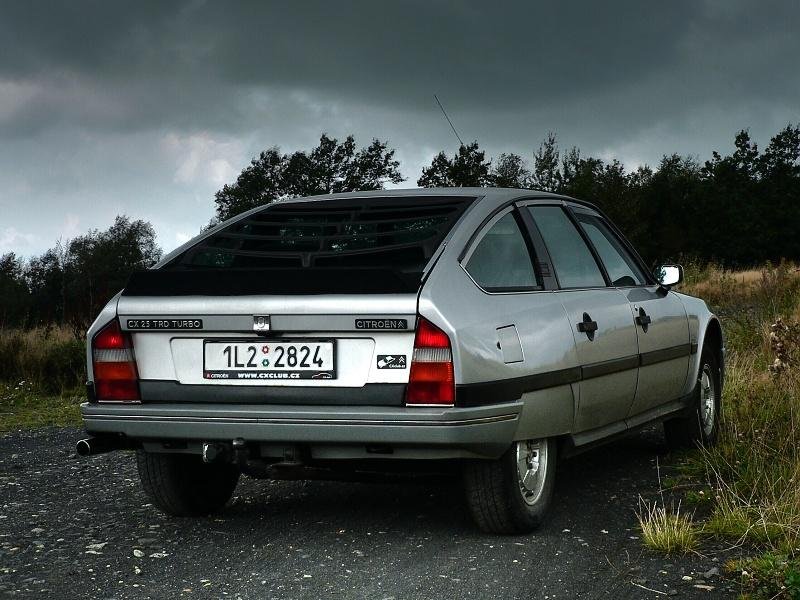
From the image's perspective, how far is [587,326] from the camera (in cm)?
534

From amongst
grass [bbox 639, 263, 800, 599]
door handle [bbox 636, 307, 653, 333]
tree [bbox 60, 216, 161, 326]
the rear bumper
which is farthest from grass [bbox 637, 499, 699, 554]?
tree [bbox 60, 216, 161, 326]

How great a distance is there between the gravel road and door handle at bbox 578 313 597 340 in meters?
0.94

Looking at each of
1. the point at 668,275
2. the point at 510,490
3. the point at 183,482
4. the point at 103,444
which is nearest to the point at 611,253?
the point at 668,275

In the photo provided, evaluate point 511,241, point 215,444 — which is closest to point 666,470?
point 511,241

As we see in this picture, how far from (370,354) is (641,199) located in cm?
6362

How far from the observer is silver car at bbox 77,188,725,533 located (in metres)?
4.43

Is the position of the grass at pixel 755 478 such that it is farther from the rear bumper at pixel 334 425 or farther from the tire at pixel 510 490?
the rear bumper at pixel 334 425

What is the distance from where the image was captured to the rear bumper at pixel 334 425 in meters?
4.37

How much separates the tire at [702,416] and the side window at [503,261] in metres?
2.26

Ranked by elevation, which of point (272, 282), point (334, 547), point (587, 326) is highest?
point (272, 282)

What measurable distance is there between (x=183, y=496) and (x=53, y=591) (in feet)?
3.98

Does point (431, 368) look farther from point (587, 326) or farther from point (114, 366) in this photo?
point (114, 366)

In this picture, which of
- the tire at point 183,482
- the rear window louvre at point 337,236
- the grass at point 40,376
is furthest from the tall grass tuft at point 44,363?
the rear window louvre at point 337,236

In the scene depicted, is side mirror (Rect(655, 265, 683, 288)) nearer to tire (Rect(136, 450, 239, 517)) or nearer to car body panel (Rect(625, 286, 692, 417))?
car body panel (Rect(625, 286, 692, 417))
